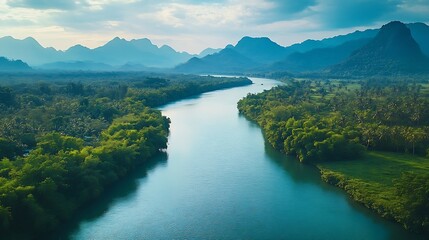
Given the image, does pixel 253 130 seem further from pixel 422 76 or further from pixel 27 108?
pixel 422 76

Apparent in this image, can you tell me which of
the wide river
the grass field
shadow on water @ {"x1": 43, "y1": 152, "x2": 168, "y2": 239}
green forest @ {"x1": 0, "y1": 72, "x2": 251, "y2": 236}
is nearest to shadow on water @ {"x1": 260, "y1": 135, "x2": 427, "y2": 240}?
the wide river

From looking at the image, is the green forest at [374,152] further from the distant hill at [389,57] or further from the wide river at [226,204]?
the distant hill at [389,57]

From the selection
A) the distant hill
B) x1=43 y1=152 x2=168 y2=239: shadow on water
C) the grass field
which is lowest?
x1=43 y1=152 x2=168 y2=239: shadow on water

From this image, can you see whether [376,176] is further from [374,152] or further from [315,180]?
[374,152]

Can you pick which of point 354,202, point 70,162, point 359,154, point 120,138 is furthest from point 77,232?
point 359,154

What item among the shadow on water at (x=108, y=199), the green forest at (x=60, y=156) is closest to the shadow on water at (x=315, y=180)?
the shadow on water at (x=108, y=199)

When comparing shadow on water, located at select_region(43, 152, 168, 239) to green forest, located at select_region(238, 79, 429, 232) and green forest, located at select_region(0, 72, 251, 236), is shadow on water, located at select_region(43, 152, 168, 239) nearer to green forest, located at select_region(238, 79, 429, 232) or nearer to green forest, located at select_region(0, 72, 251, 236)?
green forest, located at select_region(0, 72, 251, 236)

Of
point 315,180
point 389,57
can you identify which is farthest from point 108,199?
point 389,57
